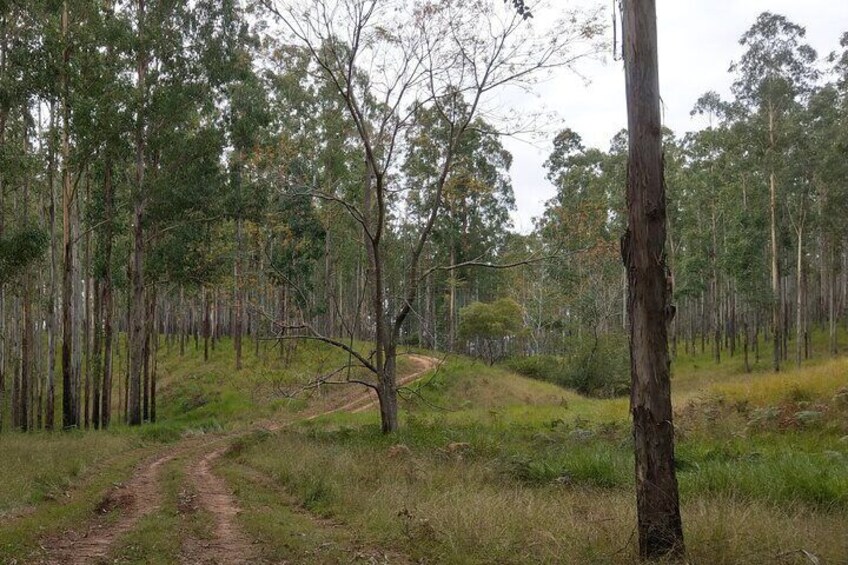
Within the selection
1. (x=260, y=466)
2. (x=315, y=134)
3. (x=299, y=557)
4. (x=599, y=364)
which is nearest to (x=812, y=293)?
(x=599, y=364)

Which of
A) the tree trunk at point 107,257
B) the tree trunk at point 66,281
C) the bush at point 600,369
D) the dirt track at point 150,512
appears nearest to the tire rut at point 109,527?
the dirt track at point 150,512

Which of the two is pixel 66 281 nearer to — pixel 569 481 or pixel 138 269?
pixel 138 269

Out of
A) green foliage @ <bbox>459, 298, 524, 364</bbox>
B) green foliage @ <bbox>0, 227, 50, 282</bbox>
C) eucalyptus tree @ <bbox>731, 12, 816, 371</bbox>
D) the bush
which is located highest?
eucalyptus tree @ <bbox>731, 12, 816, 371</bbox>

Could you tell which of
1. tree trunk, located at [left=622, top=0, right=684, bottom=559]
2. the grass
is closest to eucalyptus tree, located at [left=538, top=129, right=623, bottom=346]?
the grass

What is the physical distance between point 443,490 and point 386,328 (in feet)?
23.5

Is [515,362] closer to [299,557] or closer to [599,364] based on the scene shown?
[599,364]

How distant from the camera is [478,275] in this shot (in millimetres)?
52500

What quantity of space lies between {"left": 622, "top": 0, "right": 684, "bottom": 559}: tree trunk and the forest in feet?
0.08

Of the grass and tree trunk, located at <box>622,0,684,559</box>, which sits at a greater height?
tree trunk, located at <box>622,0,684,559</box>

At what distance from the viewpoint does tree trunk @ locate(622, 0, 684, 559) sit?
5027mm

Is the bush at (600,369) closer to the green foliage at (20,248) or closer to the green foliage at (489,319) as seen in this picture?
the green foliage at (489,319)

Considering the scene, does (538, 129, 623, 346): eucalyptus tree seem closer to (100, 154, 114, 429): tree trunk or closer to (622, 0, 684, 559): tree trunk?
(100, 154, 114, 429): tree trunk

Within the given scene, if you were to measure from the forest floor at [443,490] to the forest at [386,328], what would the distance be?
57 millimetres

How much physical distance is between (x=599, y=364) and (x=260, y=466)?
22.9 m
